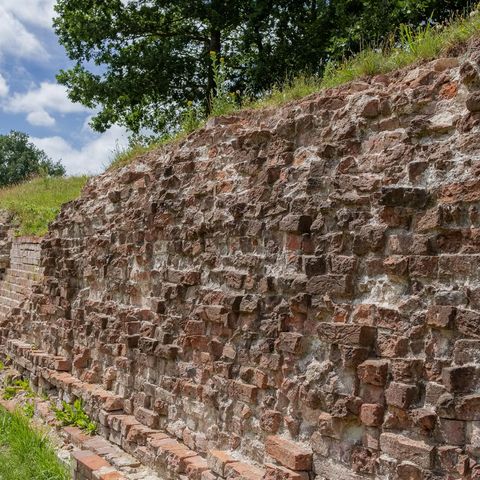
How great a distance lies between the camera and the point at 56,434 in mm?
6566

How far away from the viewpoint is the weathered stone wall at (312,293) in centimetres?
317

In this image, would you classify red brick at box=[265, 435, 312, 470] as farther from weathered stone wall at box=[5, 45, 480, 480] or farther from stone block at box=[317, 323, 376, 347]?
stone block at box=[317, 323, 376, 347]

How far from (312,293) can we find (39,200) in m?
12.7

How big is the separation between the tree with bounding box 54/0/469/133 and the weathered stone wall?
1006 cm

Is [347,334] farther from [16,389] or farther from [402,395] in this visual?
[16,389]

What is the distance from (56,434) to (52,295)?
2.06 meters

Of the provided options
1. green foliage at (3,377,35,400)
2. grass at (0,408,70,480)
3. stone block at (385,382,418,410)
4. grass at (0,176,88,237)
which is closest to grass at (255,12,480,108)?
stone block at (385,382,418,410)

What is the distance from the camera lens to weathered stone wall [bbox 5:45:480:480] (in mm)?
3174

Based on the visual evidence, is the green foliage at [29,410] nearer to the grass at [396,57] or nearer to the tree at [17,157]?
the grass at [396,57]

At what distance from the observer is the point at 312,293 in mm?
3930

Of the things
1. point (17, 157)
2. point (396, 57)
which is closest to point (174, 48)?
point (396, 57)

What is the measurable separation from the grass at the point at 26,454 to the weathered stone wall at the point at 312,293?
0.57 meters

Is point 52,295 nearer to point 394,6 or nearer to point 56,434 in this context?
point 56,434

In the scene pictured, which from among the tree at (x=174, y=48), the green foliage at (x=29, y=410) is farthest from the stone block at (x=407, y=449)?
the tree at (x=174, y=48)
